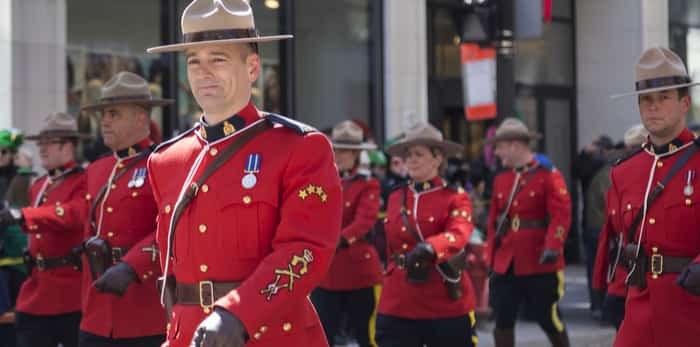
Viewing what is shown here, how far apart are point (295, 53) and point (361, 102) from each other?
1381 mm

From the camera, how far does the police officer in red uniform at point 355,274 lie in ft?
31.6

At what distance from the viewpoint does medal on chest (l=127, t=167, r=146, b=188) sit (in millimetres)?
6855

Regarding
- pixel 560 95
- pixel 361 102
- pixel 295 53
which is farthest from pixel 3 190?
pixel 560 95

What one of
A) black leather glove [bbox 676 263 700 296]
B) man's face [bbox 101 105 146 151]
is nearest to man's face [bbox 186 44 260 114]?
black leather glove [bbox 676 263 700 296]

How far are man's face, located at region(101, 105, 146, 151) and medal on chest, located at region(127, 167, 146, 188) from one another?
9.6 inches

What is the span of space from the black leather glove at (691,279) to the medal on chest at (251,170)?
231 cm

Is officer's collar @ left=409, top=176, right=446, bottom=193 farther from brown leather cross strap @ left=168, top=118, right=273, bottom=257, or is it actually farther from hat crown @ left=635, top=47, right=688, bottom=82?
brown leather cross strap @ left=168, top=118, right=273, bottom=257

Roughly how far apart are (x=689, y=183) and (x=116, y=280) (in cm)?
290

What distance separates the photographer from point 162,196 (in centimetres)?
454

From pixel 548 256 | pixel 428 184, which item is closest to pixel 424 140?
pixel 428 184

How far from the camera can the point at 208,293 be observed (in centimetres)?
425

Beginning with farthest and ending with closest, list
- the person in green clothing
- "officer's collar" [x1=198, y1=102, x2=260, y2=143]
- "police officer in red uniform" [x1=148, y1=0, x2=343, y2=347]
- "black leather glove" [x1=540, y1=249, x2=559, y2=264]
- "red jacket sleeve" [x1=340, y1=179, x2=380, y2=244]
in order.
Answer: "black leather glove" [x1=540, y1=249, x2=559, y2=264]
"red jacket sleeve" [x1=340, y1=179, x2=380, y2=244]
the person in green clothing
"officer's collar" [x1=198, y1=102, x2=260, y2=143]
"police officer in red uniform" [x1=148, y1=0, x2=343, y2=347]

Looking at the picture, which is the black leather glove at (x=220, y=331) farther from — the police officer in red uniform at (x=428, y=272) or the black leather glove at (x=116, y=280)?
the police officer in red uniform at (x=428, y=272)

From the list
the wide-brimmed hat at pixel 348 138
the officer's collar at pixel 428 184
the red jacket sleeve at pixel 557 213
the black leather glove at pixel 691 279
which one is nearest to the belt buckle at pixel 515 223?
the red jacket sleeve at pixel 557 213
